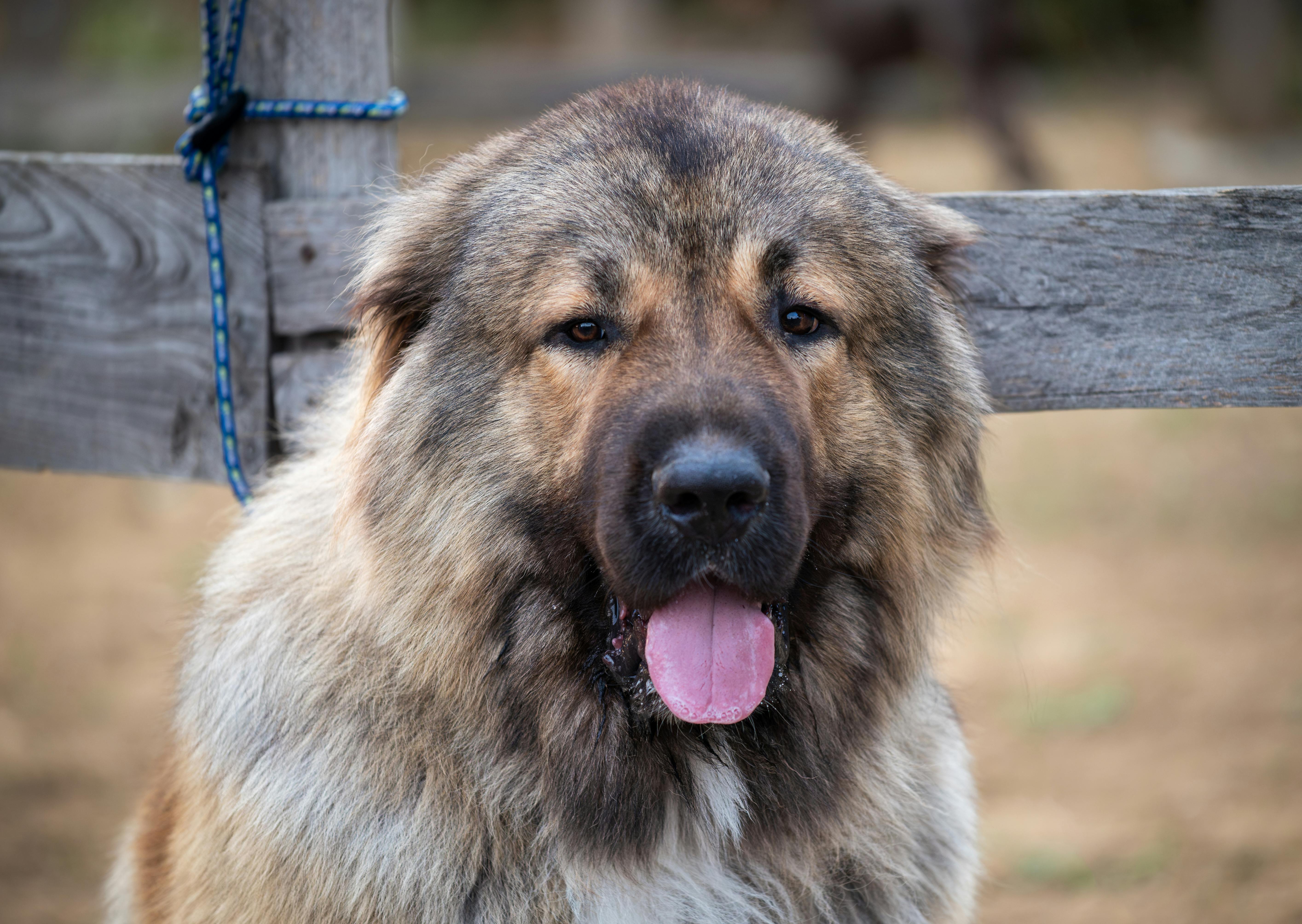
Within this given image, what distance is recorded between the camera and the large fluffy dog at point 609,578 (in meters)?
2.11

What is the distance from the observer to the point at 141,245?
2.75m

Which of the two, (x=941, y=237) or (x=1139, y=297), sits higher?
(x=941, y=237)

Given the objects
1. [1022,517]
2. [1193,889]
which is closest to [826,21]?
[1022,517]

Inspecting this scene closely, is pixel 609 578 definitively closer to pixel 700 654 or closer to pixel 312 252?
pixel 700 654

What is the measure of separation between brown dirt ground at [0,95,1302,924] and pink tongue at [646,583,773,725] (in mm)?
675

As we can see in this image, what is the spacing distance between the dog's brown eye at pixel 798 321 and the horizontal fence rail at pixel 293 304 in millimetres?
576

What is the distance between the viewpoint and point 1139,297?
8.25ft

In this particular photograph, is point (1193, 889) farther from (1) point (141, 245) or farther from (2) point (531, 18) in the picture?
(2) point (531, 18)

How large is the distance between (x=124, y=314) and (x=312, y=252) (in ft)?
1.78

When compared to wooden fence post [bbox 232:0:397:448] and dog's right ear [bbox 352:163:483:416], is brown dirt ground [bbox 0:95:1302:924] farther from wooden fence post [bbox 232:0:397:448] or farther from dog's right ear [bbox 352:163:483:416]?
dog's right ear [bbox 352:163:483:416]

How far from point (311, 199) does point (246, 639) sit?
1072 mm

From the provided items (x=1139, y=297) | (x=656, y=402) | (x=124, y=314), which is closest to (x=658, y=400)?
(x=656, y=402)

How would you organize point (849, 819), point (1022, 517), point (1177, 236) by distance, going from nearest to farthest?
point (849, 819) → point (1177, 236) → point (1022, 517)

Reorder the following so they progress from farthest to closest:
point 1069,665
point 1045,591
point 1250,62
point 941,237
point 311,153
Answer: point 1250,62, point 1045,591, point 1069,665, point 311,153, point 941,237
